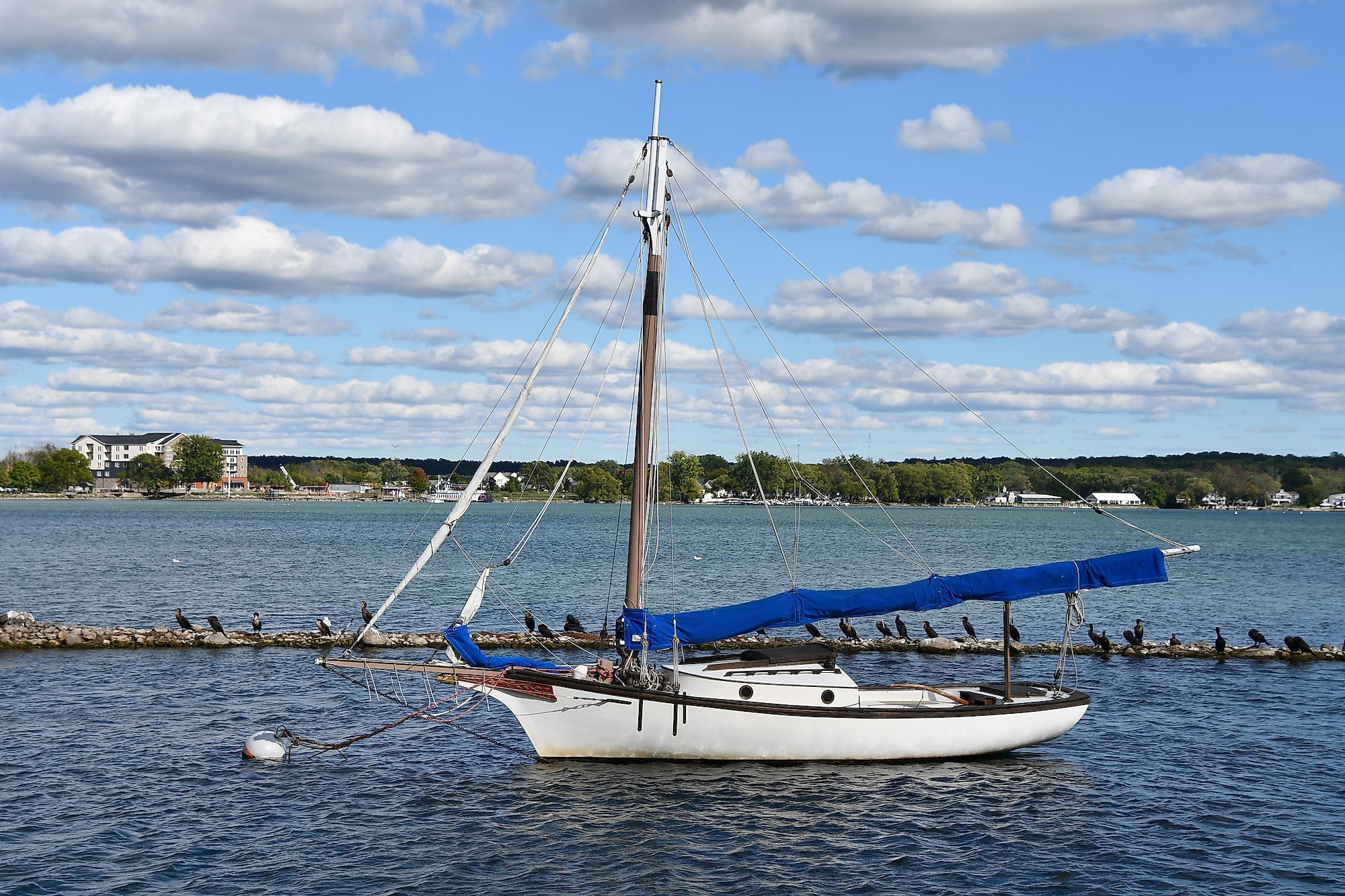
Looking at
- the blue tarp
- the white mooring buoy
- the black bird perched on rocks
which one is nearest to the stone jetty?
the black bird perched on rocks

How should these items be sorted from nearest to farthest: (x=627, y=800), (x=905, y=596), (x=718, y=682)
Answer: (x=627, y=800) → (x=718, y=682) → (x=905, y=596)

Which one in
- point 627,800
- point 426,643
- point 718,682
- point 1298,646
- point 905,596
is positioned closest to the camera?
point 627,800

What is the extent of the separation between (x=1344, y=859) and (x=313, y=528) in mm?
148010

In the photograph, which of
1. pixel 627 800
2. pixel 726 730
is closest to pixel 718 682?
pixel 726 730

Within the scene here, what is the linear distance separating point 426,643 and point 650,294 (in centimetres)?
2112

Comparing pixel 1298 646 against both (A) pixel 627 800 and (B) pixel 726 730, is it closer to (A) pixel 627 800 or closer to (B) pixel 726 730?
(B) pixel 726 730

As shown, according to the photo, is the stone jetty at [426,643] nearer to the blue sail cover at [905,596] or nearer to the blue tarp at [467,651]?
the blue sail cover at [905,596]

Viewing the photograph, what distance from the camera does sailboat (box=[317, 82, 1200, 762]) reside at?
25.2 metres

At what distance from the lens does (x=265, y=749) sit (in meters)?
26.5

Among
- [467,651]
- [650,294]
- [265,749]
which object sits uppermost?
[650,294]

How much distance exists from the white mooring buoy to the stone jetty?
47.2 feet

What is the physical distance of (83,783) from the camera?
959 inches

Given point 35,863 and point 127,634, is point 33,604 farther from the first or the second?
point 35,863

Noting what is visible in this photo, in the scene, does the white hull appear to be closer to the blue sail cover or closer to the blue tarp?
the blue tarp
